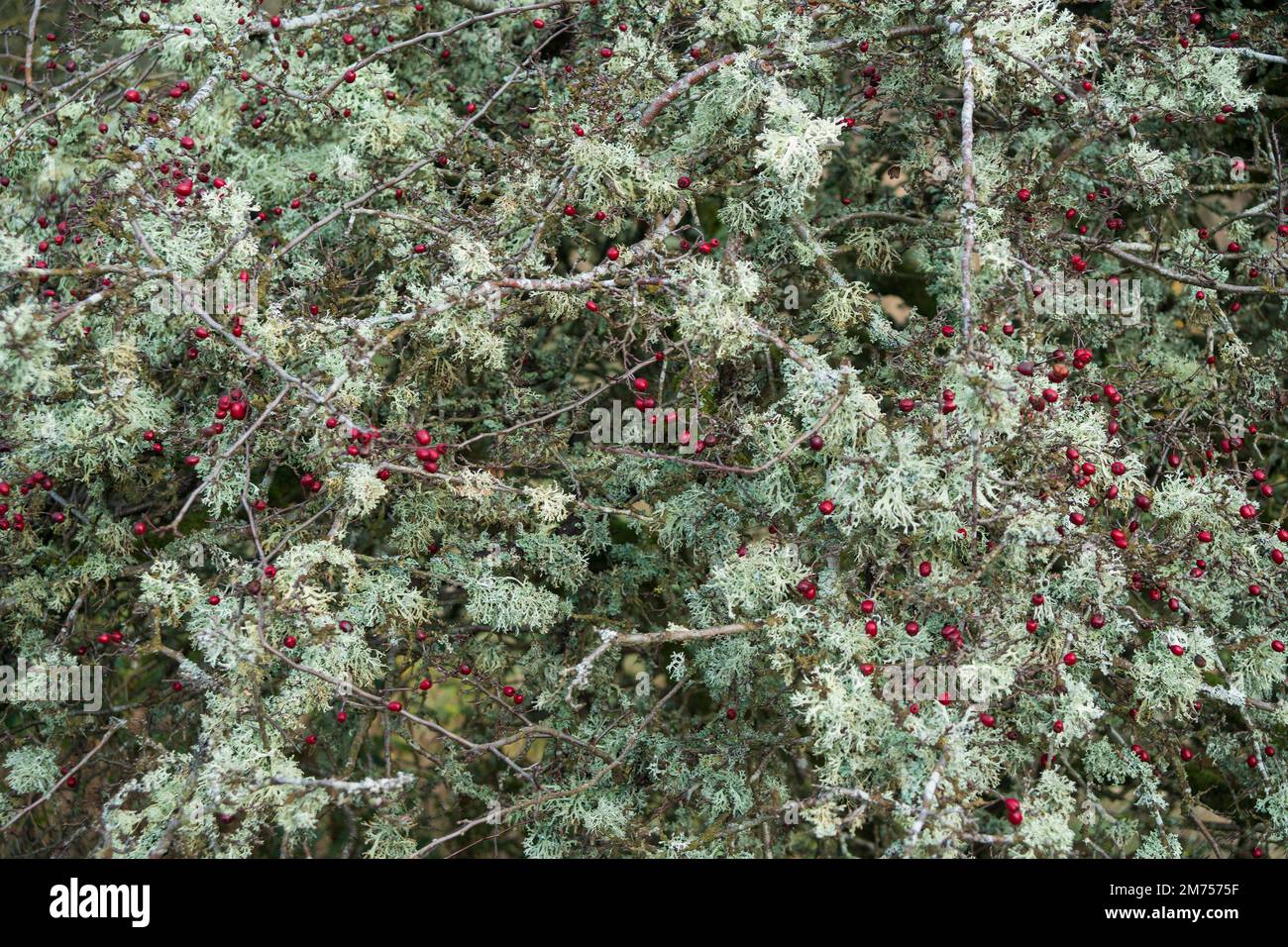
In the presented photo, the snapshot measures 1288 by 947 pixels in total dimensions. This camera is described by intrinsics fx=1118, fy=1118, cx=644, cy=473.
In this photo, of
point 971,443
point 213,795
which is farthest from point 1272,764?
point 213,795

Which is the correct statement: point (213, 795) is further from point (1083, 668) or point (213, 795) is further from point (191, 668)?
point (1083, 668)

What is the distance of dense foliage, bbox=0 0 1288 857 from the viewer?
2439 millimetres

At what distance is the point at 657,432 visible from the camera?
9.27 feet

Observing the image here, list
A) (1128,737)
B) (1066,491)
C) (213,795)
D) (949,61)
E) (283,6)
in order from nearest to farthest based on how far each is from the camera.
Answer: (213,795) < (1066,491) < (949,61) < (1128,737) < (283,6)

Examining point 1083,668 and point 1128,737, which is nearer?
point 1083,668

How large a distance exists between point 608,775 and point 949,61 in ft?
6.58

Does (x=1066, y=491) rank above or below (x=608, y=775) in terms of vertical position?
above

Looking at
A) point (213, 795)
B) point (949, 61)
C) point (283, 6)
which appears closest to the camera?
point (213, 795)

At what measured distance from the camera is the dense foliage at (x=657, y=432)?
2.44m

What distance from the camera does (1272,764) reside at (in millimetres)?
2861

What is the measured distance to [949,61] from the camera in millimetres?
2793

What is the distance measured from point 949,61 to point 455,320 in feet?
4.57

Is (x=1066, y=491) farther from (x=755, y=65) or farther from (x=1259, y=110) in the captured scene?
(x=1259, y=110)

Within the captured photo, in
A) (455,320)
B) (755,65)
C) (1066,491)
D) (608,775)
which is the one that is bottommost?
(608,775)
